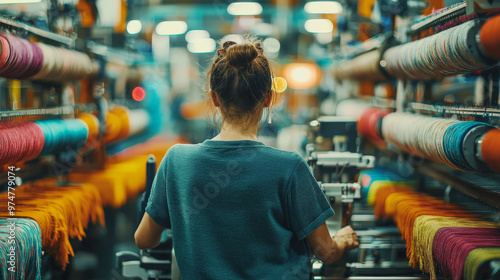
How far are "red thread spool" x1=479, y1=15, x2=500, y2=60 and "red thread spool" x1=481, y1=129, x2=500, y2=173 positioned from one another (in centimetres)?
27

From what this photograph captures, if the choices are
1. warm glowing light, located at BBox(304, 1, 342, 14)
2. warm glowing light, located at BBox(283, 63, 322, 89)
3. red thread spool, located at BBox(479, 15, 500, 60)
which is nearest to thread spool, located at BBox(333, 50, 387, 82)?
red thread spool, located at BBox(479, 15, 500, 60)

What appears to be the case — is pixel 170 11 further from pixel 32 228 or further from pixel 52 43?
pixel 32 228

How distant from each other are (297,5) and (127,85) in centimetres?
768

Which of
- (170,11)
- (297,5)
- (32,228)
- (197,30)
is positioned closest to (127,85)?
(32,228)

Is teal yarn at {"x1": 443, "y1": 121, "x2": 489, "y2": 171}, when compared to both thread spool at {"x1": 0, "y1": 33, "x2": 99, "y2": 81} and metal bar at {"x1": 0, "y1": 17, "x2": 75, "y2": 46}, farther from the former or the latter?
metal bar at {"x1": 0, "y1": 17, "x2": 75, "y2": 46}

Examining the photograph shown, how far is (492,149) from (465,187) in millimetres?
857

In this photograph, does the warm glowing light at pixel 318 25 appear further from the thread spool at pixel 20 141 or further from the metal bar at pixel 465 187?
the thread spool at pixel 20 141

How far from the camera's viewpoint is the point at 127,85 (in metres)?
5.76

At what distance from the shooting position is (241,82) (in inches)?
59.2

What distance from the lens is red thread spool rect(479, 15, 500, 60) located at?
1663 mm

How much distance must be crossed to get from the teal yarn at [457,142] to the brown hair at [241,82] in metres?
0.89

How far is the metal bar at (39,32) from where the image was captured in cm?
252

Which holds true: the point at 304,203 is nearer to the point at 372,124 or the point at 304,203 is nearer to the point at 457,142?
the point at 457,142

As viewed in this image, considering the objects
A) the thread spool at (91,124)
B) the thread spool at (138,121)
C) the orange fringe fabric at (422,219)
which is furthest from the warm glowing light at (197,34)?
the orange fringe fabric at (422,219)
